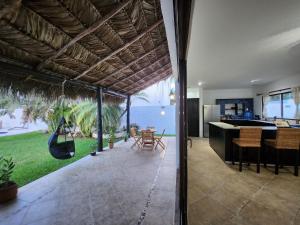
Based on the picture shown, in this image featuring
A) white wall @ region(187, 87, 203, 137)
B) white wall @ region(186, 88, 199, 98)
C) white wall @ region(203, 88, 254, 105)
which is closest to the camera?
white wall @ region(187, 87, 203, 137)

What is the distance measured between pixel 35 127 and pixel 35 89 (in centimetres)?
779

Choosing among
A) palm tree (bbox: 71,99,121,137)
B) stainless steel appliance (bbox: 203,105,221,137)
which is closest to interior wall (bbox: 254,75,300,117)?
stainless steel appliance (bbox: 203,105,221,137)

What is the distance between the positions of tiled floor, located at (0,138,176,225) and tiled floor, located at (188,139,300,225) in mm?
429

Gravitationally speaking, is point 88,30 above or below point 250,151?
above

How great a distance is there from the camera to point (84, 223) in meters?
2.08

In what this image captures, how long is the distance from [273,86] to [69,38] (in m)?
7.37

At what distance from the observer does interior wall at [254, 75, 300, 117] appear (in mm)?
5535

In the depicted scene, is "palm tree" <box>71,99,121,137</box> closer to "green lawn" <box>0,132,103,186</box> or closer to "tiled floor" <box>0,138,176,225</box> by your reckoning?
"green lawn" <box>0,132,103,186</box>

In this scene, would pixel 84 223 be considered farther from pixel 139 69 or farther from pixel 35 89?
pixel 139 69

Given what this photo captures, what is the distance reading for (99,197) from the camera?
2.70 m

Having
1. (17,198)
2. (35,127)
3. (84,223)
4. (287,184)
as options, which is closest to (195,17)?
(84,223)

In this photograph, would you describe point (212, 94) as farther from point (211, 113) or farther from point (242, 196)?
point (242, 196)

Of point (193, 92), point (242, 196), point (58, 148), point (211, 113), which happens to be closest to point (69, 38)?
point (58, 148)

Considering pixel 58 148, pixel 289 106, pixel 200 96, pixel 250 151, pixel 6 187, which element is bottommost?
pixel 6 187
